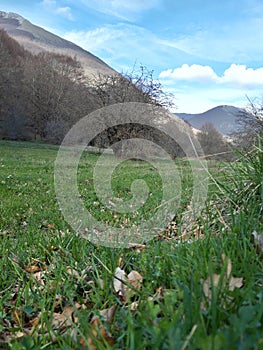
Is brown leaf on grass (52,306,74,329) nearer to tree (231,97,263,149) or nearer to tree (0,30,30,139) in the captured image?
tree (231,97,263,149)

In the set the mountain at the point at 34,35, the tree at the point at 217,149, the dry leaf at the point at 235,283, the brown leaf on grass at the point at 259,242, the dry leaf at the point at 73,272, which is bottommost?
the dry leaf at the point at 73,272

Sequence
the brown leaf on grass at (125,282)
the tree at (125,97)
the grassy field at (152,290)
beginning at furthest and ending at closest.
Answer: the tree at (125,97) < the brown leaf on grass at (125,282) < the grassy field at (152,290)

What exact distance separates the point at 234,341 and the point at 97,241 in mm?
1952

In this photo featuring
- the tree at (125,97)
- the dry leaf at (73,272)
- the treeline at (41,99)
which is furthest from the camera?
the treeline at (41,99)

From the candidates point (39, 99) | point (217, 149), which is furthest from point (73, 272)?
point (39, 99)

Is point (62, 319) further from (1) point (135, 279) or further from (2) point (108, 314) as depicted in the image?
(1) point (135, 279)

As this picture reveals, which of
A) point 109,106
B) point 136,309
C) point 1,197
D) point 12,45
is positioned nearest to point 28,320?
point 136,309

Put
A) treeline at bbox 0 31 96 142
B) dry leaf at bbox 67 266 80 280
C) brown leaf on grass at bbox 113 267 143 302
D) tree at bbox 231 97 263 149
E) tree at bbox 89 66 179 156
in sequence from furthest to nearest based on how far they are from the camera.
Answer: treeline at bbox 0 31 96 142
tree at bbox 89 66 179 156
tree at bbox 231 97 263 149
dry leaf at bbox 67 266 80 280
brown leaf on grass at bbox 113 267 143 302

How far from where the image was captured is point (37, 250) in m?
2.82

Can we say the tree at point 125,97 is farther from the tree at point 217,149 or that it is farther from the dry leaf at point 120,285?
the dry leaf at point 120,285

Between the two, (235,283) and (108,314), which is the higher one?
(235,283)

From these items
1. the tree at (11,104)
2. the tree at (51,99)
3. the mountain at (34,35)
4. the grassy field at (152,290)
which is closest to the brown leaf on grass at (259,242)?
the grassy field at (152,290)

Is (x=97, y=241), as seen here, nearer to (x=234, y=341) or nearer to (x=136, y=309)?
(x=136, y=309)

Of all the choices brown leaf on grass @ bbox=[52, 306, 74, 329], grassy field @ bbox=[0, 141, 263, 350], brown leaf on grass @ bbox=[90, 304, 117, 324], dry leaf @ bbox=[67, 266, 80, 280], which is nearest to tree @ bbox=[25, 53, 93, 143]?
grassy field @ bbox=[0, 141, 263, 350]
